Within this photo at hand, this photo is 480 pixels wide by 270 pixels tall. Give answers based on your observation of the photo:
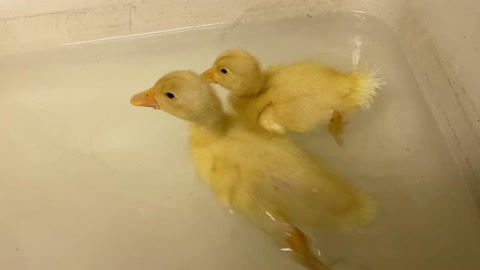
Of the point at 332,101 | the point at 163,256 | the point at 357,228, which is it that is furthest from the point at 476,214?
the point at 163,256

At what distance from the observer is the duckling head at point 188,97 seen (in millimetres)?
1008

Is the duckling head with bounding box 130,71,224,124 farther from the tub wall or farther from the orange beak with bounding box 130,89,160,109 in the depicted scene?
the tub wall

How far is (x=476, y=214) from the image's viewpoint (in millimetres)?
1170

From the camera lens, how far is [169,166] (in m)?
1.26

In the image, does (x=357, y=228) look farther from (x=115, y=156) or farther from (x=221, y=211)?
(x=115, y=156)

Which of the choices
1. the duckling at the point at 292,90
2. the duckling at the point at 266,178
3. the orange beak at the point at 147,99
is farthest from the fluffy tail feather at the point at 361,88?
the orange beak at the point at 147,99

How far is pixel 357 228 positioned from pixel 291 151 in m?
0.22

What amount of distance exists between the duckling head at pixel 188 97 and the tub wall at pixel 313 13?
1.50 feet

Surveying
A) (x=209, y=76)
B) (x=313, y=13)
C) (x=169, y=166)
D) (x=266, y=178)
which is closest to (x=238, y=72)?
(x=209, y=76)

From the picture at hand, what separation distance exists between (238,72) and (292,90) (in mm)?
115

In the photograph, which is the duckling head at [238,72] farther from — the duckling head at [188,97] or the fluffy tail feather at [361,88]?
the fluffy tail feather at [361,88]

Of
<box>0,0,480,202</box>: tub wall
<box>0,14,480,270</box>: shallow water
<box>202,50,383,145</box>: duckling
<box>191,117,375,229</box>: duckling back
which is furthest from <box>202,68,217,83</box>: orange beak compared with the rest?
<box>0,0,480,202</box>: tub wall

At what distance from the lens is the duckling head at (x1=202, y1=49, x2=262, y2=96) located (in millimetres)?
1056

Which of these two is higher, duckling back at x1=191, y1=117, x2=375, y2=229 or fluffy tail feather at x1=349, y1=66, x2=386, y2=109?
fluffy tail feather at x1=349, y1=66, x2=386, y2=109
